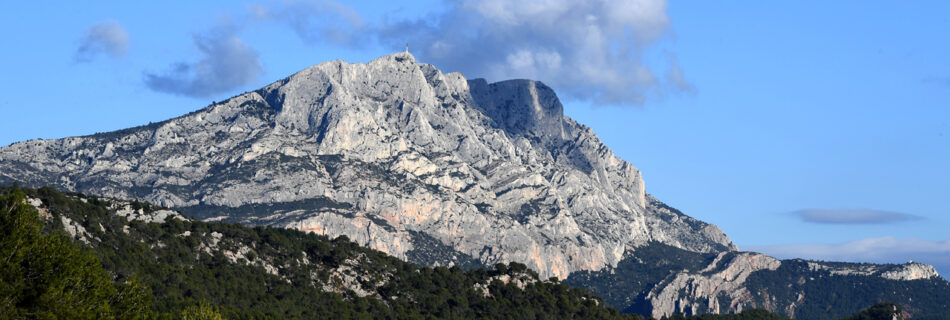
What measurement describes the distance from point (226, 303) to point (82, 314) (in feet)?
213

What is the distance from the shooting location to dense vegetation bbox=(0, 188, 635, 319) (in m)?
130

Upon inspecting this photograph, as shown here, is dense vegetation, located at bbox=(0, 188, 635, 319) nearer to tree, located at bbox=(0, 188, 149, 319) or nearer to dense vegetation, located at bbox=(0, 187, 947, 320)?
dense vegetation, located at bbox=(0, 187, 947, 320)

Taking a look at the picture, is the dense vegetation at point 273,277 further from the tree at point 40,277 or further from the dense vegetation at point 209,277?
the tree at point 40,277

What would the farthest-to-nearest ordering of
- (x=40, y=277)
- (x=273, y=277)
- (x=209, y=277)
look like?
(x=273, y=277) → (x=209, y=277) → (x=40, y=277)

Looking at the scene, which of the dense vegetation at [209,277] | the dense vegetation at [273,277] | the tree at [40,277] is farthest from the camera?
the dense vegetation at [273,277]

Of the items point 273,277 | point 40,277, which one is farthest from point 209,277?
point 40,277

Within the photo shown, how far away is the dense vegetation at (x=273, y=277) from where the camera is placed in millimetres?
129625

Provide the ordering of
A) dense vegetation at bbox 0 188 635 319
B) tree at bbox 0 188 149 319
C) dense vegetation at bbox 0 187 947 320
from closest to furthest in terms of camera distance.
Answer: tree at bbox 0 188 149 319
dense vegetation at bbox 0 187 947 320
dense vegetation at bbox 0 188 635 319

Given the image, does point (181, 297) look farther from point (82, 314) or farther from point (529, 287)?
point (529, 287)

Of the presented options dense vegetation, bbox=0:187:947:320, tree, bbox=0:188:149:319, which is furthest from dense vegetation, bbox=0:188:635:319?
tree, bbox=0:188:149:319

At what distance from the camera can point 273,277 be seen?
155500 mm

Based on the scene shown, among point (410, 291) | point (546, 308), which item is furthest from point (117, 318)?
point (546, 308)

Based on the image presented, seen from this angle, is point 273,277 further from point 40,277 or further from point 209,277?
point 40,277

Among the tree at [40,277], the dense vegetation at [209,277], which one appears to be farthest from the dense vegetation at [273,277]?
the tree at [40,277]
